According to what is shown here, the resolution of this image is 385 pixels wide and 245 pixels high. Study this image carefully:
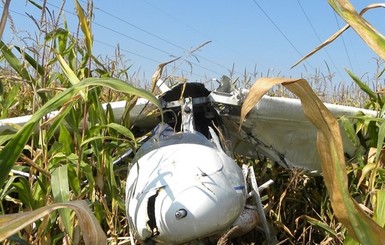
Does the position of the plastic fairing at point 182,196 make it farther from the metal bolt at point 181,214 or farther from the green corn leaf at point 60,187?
the green corn leaf at point 60,187

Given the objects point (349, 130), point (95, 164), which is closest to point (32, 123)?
point (95, 164)

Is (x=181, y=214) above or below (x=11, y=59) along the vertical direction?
below

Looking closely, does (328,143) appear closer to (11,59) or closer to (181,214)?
(181,214)

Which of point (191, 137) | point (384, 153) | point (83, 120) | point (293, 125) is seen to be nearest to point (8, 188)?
point (83, 120)

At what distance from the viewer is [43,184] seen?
58.3 inches

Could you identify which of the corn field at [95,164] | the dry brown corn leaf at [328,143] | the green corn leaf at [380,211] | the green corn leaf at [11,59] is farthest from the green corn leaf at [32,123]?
the green corn leaf at [11,59]

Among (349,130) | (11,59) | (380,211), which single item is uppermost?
(11,59)

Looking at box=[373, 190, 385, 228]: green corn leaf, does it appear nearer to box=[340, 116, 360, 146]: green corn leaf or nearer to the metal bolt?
the metal bolt

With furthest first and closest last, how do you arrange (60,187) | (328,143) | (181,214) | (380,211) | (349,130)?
(349,130)
(181,214)
(60,187)
(380,211)
(328,143)

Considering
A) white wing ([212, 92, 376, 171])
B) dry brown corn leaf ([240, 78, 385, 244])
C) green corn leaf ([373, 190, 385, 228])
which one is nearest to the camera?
dry brown corn leaf ([240, 78, 385, 244])

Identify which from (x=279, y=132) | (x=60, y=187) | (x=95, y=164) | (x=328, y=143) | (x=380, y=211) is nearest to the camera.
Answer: (x=328, y=143)

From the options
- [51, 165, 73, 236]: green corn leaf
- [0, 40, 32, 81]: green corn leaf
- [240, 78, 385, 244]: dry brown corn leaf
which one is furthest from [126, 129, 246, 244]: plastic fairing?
[240, 78, 385, 244]: dry brown corn leaf

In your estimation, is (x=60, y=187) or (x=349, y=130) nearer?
(x=60, y=187)

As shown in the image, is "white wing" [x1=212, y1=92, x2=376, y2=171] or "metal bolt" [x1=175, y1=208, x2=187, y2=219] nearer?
"metal bolt" [x1=175, y1=208, x2=187, y2=219]
